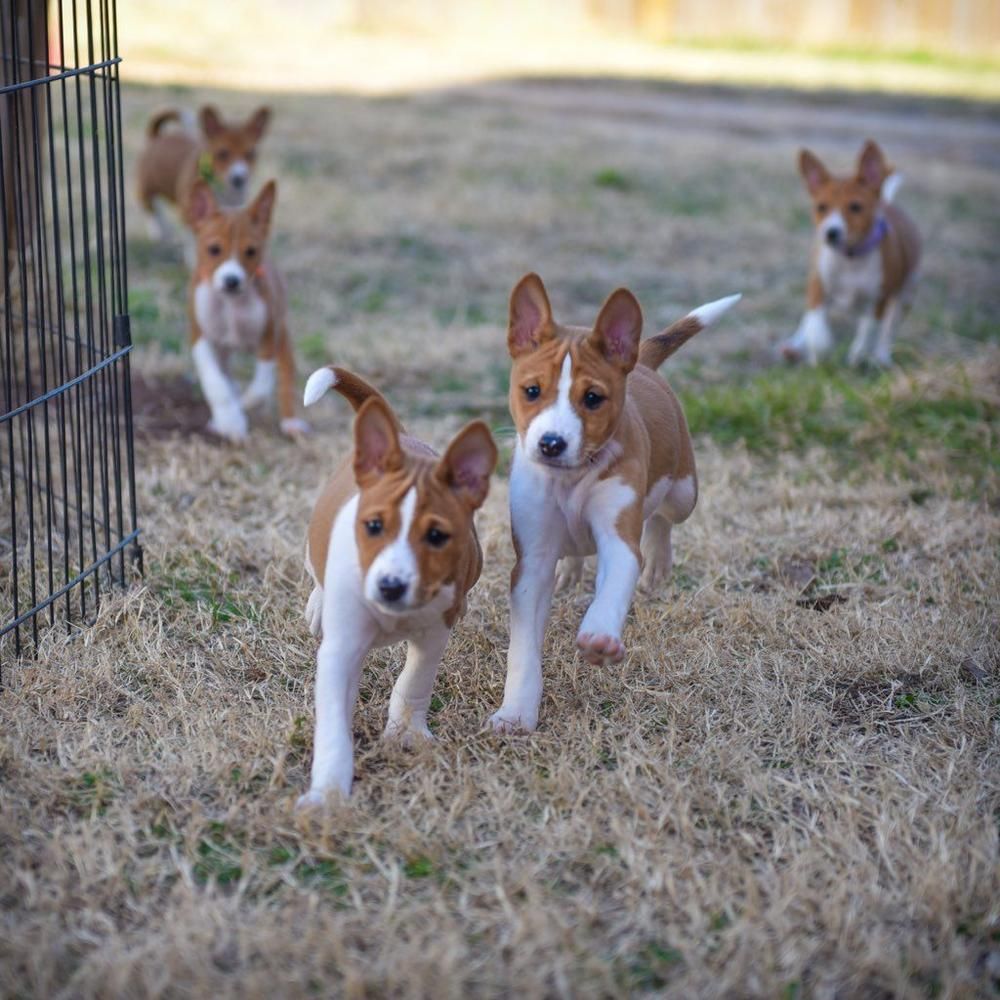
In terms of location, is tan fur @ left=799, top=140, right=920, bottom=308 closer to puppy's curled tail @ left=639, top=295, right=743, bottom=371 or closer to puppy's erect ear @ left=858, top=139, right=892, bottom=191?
puppy's erect ear @ left=858, top=139, right=892, bottom=191

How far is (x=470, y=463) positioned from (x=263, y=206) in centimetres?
337

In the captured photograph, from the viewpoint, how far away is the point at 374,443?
3012 mm

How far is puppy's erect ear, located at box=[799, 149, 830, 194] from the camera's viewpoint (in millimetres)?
7477

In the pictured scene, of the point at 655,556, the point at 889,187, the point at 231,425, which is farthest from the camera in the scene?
the point at 889,187

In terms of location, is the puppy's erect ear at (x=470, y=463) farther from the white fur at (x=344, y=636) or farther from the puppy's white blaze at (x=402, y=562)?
the white fur at (x=344, y=636)

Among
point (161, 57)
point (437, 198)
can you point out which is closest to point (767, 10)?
point (161, 57)

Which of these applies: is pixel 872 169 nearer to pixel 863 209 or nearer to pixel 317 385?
pixel 863 209

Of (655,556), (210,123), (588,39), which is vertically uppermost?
(588,39)

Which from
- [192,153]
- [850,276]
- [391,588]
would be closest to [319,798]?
[391,588]

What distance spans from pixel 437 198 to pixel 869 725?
7420 millimetres

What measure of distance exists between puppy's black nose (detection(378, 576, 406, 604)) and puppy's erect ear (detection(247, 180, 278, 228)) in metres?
3.52

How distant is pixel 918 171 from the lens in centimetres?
1266

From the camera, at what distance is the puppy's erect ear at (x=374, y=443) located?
2979mm

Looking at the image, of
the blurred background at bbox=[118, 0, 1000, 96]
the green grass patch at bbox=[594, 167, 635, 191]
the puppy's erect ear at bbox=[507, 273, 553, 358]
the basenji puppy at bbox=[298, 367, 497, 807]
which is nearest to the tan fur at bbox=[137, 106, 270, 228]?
the green grass patch at bbox=[594, 167, 635, 191]
